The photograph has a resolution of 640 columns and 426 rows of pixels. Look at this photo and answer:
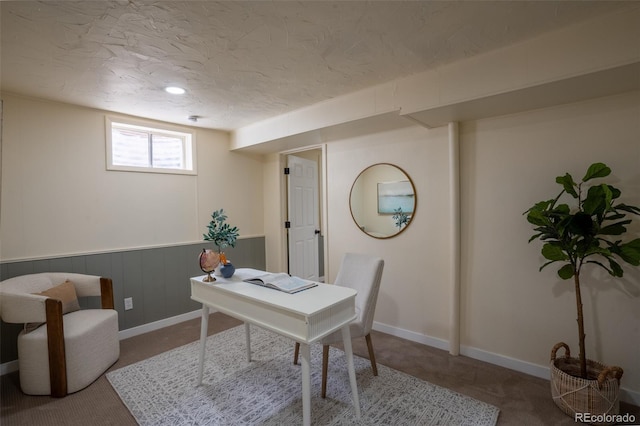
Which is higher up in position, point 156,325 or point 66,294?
point 66,294

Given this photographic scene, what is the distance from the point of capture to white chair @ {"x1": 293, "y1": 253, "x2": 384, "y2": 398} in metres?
2.08

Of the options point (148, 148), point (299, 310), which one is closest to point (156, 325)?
point (148, 148)

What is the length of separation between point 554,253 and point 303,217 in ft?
10.3

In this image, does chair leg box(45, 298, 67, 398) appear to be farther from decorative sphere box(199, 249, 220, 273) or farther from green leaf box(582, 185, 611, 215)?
green leaf box(582, 185, 611, 215)

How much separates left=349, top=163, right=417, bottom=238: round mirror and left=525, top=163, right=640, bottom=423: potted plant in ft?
3.80

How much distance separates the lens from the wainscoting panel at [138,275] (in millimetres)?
2562

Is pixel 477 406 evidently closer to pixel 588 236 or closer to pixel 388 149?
pixel 588 236

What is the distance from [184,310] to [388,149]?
2989 millimetres

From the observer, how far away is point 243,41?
1.82 m

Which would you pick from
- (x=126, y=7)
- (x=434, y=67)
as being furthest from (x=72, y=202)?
(x=434, y=67)

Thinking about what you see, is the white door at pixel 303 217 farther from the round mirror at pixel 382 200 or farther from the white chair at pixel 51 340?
the white chair at pixel 51 340

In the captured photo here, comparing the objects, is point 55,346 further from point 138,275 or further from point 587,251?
point 587,251

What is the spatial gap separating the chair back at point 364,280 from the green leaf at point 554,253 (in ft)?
3.54

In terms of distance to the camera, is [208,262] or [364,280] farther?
[364,280]
